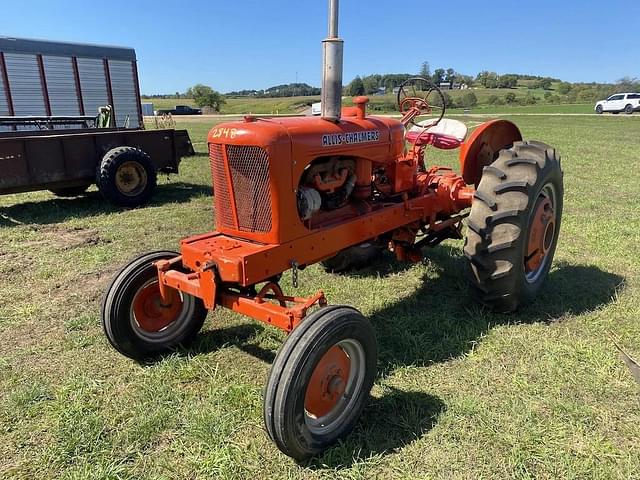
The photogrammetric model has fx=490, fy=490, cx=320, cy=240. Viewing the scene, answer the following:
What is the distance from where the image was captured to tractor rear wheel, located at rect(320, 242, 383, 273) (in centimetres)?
500

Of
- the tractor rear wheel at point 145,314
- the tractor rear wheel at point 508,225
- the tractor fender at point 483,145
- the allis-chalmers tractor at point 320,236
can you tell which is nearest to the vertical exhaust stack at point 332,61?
the allis-chalmers tractor at point 320,236

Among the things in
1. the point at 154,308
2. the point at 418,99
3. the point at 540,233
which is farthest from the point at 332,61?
the point at 540,233

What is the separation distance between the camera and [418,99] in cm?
462

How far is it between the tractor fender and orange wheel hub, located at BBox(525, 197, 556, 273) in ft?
2.49

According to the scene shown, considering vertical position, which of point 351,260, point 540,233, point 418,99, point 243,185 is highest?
point 418,99

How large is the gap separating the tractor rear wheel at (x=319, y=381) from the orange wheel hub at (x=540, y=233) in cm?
202

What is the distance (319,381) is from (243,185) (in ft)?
4.20

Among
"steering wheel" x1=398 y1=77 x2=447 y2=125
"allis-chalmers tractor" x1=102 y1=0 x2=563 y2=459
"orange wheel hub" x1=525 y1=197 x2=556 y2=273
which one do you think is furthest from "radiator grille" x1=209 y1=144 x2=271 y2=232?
"orange wheel hub" x1=525 y1=197 x2=556 y2=273

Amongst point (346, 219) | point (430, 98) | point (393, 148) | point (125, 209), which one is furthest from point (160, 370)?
point (125, 209)

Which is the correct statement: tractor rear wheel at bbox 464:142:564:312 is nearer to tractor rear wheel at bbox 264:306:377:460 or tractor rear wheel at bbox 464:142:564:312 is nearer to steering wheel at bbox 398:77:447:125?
steering wheel at bbox 398:77:447:125

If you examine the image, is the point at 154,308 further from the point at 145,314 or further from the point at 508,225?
the point at 508,225

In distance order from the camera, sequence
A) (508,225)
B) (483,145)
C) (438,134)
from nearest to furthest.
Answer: (508,225)
(483,145)
(438,134)

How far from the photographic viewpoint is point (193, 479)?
2.47 meters

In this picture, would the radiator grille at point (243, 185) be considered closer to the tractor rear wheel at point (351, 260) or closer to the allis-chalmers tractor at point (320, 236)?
the allis-chalmers tractor at point (320, 236)
